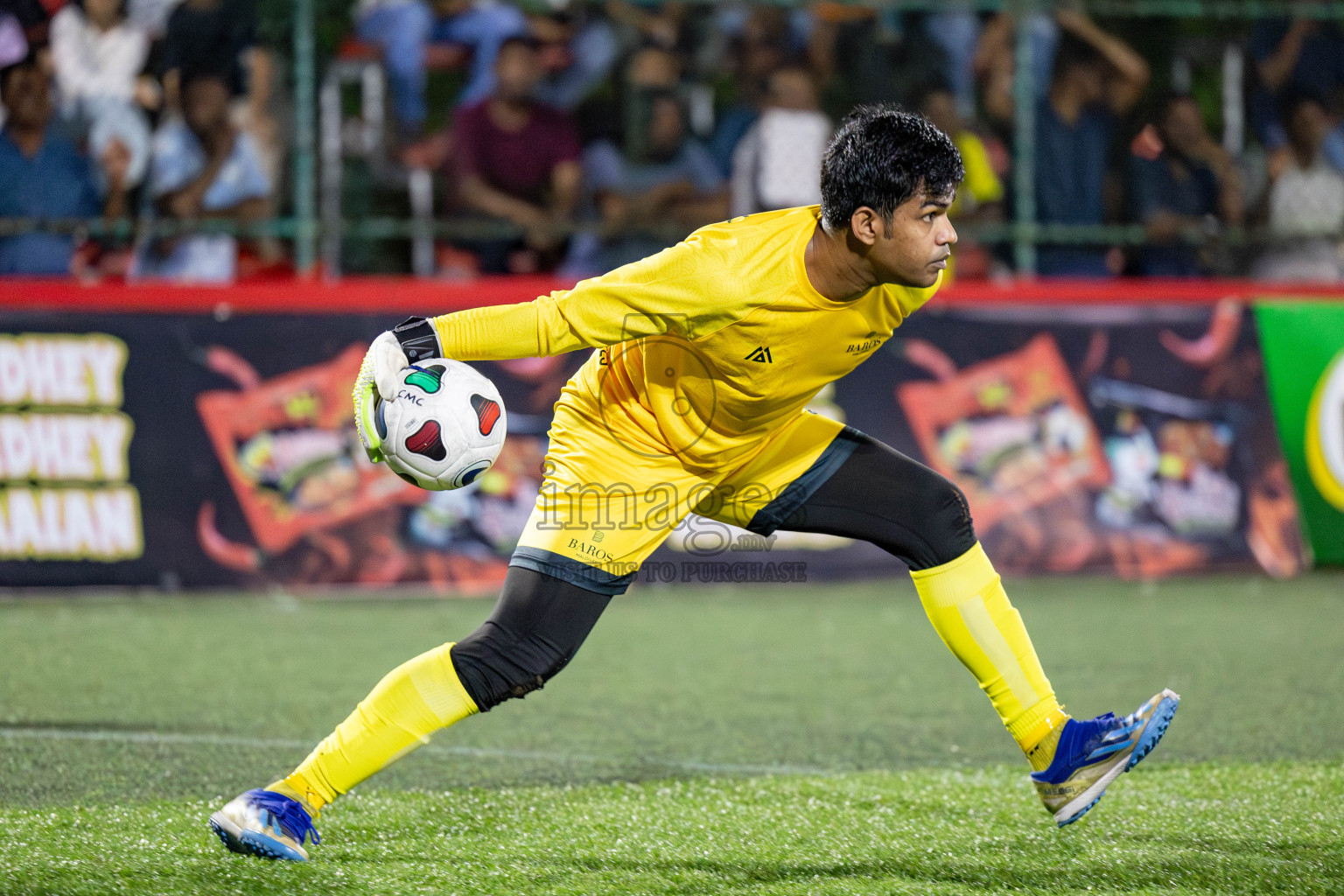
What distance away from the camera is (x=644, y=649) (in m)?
7.03

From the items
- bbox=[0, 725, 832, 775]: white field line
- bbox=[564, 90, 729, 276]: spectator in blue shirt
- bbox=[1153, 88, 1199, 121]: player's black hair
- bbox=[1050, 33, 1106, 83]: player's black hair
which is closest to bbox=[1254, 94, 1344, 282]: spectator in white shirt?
bbox=[1153, 88, 1199, 121]: player's black hair

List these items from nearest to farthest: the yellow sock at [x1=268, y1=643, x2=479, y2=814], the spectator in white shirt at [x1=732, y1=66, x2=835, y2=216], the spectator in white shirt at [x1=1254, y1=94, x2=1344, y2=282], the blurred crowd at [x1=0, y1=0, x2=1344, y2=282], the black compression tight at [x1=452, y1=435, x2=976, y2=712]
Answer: the yellow sock at [x1=268, y1=643, x2=479, y2=814] → the black compression tight at [x1=452, y1=435, x2=976, y2=712] → the blurred crowd at [x1=0, y1=0, x2=1344, y2=282] → the spectator in white shirt at [x1=732, y1=66, x2=835, y2=216] → the spectator in white shirt at [x1=1254, y1=94, x2=1344, y2=282]

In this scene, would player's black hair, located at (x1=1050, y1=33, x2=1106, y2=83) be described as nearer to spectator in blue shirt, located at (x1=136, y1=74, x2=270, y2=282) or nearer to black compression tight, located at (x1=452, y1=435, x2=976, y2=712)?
spectator in blue shirt, located at (x1=136, y1=74, x2=270, y2=282)

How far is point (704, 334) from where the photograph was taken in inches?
153

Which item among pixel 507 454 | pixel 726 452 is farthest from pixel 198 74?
pixel 726 452

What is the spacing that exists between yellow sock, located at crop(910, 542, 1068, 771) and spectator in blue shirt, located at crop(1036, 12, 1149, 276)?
6.18m

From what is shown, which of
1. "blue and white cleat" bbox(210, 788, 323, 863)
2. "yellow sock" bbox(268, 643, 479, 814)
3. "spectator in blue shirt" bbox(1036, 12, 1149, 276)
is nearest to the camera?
"blue and white cleat" bbox(210, 788, 323, 863)

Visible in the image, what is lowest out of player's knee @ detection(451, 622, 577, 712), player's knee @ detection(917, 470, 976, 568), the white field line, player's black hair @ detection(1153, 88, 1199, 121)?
the white field line

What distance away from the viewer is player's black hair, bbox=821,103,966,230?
3.73 meters

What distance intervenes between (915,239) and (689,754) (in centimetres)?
223

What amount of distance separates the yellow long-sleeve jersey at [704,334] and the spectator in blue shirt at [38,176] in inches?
218

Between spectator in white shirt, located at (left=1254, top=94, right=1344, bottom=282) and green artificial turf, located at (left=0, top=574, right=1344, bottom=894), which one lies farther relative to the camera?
spectator in white shirt, located at (left=1254, top=94, right=1344, bottom=282)

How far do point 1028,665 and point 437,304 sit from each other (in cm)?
520

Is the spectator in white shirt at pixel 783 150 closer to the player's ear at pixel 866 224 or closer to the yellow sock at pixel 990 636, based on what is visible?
A: the yellow sock at pixel 990 636
